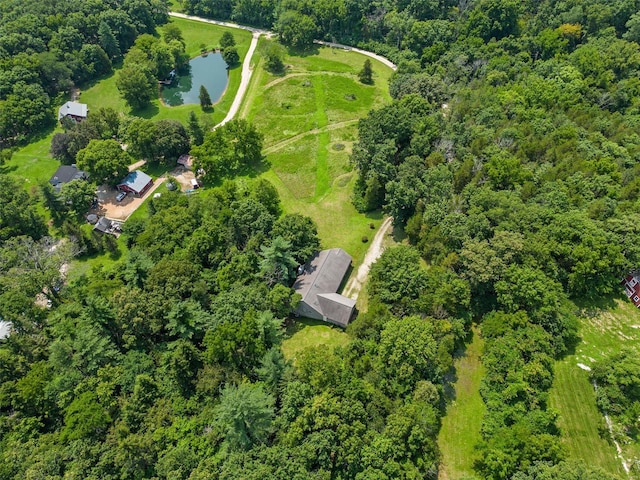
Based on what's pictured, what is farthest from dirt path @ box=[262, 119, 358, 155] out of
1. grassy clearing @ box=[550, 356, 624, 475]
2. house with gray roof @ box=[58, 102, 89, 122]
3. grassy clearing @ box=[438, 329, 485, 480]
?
grassy clearing @ box=[550, 356, 624, 475]

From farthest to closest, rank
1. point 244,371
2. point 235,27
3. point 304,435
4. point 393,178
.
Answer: point 235,27 < point 393,178 < point 244,371 < point 304,435

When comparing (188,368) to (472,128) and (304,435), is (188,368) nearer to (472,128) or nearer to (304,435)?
(304,435)

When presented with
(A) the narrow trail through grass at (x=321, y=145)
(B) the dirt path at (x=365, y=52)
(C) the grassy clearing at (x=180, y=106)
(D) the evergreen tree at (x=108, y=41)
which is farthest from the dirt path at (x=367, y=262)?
(D) the evergreen tree at (x=108, y=41)

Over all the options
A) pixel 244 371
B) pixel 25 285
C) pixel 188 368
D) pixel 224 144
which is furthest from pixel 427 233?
pixel 25 285

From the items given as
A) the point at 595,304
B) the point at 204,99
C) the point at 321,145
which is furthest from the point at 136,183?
the point at 595,304

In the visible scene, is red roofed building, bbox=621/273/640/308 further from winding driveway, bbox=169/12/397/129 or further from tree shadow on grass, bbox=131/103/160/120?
tree shadow on grass, bbox=131/103/160/120

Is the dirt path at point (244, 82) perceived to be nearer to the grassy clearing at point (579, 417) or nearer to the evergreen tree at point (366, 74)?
the evergreen tree at point (366, 74)
